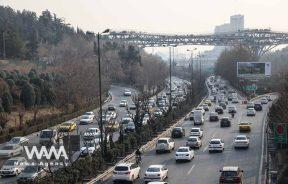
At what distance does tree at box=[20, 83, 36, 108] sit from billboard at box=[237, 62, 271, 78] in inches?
1564

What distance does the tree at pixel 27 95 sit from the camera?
2633 inches

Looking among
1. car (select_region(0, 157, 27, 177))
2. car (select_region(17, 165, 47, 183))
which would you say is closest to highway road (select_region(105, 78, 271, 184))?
car (select_region(17, 165, 47, 183))

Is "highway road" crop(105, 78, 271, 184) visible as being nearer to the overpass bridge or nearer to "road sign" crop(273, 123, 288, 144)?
"road sign" crop(273, 123, 288, 144)

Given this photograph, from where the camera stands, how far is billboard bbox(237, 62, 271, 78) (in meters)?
92.8

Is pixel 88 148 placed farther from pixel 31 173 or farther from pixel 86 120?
pixel 86 120

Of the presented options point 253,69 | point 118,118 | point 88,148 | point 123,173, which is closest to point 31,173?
point 123,173

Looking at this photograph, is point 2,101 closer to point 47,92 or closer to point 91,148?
point 47,92

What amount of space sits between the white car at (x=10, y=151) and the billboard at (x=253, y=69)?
191 ft

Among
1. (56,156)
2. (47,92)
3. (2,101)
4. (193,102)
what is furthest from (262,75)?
(56,156)

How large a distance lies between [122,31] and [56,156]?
157 m

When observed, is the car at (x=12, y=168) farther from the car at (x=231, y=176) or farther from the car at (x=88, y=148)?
the car at (x=231, y=176)

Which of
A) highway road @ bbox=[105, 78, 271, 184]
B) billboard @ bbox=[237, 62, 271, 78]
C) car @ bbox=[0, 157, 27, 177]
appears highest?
billboard @ bbox=[237, 62, 271, 78]

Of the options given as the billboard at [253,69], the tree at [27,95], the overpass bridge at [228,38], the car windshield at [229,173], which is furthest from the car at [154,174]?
the overpass bridge at [228,38]

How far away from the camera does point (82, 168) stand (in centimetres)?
3062
